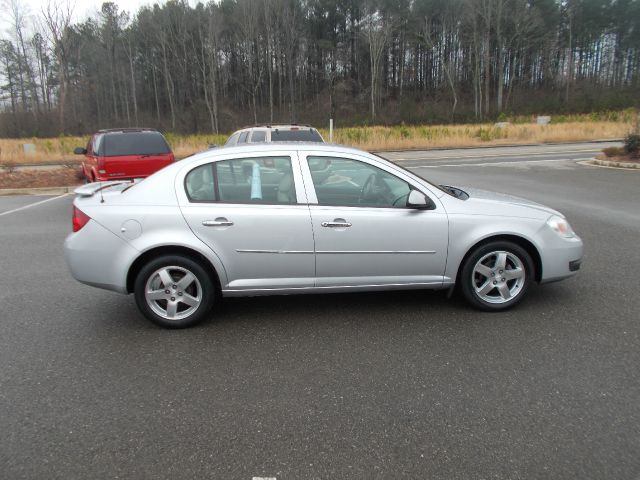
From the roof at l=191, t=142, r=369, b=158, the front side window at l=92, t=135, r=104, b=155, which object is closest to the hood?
Result: the roof at l=191, t=142, r=369, b=158

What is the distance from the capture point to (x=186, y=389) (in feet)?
11.1

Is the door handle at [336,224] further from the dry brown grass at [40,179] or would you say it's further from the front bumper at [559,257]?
the dry brown grass at [40,179]

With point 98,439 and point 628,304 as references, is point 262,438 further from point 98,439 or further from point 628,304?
point 628,304

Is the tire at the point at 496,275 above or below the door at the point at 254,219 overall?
below

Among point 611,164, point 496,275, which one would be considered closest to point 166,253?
point 496,275

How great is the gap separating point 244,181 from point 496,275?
242cm

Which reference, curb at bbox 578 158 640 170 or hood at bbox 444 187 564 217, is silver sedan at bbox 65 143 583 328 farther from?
curb at bbox 578 158 640 170

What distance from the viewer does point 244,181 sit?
4418 millimetres

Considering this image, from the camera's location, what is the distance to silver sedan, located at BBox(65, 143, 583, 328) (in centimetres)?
427

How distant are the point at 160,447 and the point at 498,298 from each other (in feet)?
10.5

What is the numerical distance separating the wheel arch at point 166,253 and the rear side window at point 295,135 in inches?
288

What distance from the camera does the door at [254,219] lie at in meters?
4.27

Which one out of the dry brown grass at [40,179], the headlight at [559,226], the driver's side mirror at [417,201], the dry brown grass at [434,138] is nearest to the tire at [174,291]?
the driver's side mirror at [417,201]

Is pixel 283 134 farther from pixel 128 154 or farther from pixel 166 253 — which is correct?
pixel 166 253
